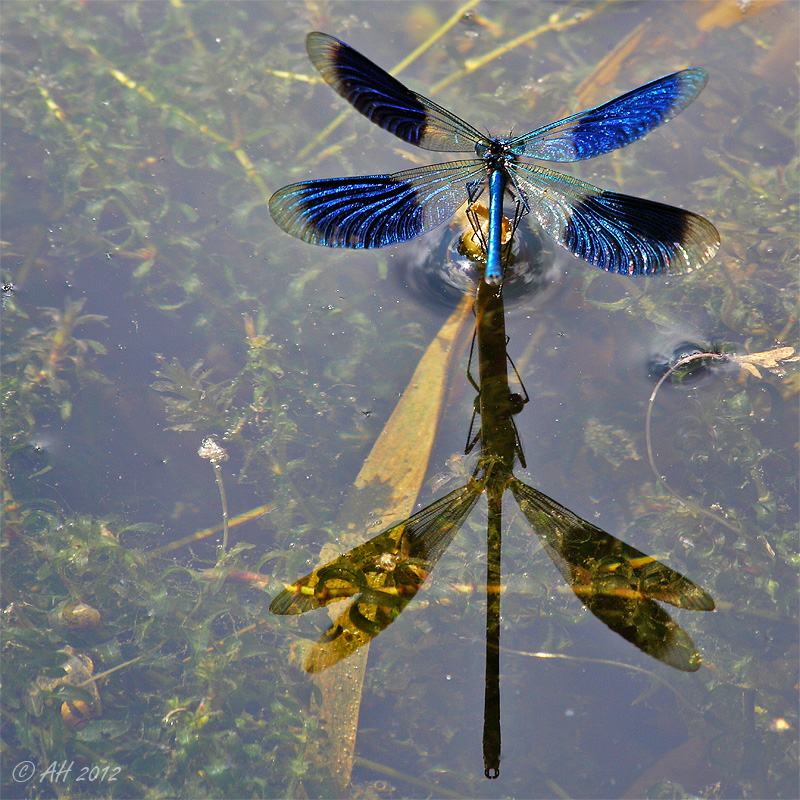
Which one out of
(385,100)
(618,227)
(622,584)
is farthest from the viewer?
(385,100)

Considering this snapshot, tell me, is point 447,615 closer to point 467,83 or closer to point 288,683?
point 288,683

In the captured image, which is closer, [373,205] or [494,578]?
[494,578]

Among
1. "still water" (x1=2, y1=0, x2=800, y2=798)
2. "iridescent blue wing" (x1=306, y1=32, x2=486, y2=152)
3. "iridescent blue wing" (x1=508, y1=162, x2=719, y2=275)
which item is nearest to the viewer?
"still water" (x1=2, y1=0, x2=800, y2=798)

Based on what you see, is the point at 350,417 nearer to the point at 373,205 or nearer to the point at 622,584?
the point at 373,205

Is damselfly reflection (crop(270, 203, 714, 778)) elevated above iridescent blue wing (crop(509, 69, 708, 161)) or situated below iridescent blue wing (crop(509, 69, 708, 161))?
below

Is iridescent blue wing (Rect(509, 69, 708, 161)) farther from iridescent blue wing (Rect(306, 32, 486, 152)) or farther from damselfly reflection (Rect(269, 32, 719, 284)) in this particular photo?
iridescent blue wing (Rect(306, 32, 486, 152))

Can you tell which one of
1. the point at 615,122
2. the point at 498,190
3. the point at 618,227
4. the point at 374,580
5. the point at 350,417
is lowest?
the point at 374,580

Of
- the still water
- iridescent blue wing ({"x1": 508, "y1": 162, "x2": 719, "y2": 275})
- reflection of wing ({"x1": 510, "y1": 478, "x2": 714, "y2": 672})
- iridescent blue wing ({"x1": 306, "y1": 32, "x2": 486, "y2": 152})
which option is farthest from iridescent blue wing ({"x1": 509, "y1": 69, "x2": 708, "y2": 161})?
reflection of wing ({"x1": 510, "y1": 478, "x2": 714, "y2": 672})

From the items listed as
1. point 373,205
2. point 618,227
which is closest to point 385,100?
point 373,205

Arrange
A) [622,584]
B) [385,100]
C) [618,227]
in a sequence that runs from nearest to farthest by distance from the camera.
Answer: [622,584], [618,227], [385,100]
